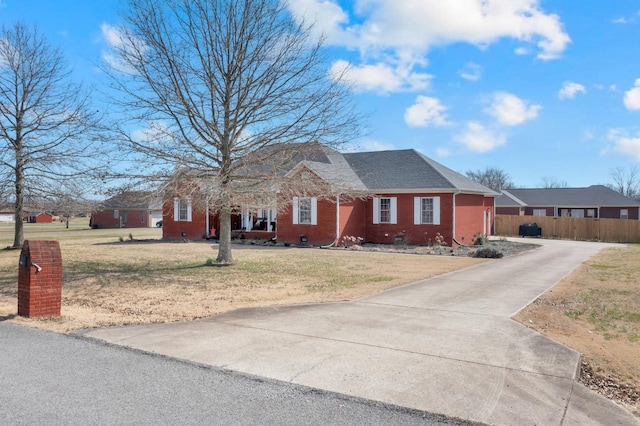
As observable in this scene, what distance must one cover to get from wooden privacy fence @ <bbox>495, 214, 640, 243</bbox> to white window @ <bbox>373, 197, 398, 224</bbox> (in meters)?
16.1

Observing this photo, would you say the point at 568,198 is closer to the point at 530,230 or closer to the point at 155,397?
the point at 530,230

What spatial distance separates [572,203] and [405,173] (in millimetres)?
27211

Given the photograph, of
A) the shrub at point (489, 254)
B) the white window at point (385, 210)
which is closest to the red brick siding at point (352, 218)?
the white window at point (385, 210)

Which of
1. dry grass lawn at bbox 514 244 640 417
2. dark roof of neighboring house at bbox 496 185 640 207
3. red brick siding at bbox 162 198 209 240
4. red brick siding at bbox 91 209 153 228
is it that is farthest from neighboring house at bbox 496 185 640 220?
red brick siding at bbox 91 209 153 228

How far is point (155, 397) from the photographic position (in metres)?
4.57

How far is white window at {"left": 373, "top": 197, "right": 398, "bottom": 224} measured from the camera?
26062mm

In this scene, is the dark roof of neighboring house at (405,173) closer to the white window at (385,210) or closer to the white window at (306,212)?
the white window at (385,210)

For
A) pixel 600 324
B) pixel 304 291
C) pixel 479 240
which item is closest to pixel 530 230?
pixel 479 240

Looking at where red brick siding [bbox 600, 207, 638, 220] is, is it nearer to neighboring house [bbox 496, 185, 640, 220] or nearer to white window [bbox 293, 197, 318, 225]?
neighboring house [bbox 496, 185, 640, 220]

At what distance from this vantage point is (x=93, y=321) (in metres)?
7.96

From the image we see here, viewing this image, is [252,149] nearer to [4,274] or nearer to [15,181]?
[4,274]

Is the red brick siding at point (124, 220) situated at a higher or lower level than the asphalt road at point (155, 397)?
higher

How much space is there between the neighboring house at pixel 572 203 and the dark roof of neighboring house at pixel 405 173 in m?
20.7

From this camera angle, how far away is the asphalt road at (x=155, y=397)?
4109mm
